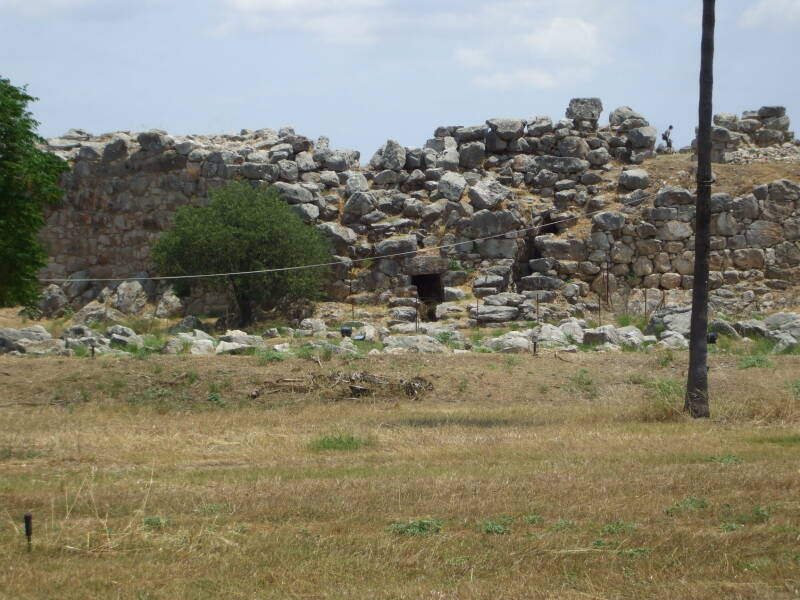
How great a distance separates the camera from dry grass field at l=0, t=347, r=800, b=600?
683 centimetres

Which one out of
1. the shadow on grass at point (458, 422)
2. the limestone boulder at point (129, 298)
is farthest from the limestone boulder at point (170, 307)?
the shadow on grass at point (458, 422)

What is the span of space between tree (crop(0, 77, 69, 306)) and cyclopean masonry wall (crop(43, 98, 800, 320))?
10.4 metres

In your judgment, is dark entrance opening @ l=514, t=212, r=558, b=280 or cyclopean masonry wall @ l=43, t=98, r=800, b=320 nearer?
cyclopean masonry wall @ l=43, t=98, r=800, b=320

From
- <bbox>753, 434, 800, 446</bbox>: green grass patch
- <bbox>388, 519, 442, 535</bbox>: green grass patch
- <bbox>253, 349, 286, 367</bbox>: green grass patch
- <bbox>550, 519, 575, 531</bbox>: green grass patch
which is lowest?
<bbox>253, 349, 286, 367</bbox>: green grass patch

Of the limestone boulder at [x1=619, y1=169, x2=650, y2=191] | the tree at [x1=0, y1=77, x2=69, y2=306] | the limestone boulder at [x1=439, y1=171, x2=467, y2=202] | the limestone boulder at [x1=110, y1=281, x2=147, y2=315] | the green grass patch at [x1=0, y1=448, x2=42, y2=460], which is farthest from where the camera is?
the limestone boulder at [x1=619, y1=169, x2=650, y2=191]

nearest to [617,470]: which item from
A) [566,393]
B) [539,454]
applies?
[539,454]

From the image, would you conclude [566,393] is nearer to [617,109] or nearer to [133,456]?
[133,456]

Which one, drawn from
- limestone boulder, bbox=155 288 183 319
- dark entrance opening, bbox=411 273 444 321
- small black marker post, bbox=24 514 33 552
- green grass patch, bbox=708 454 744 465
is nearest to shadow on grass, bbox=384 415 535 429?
green grass patch, bbox=708 454 744 465

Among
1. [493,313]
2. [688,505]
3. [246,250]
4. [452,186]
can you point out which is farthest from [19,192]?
[688,505]

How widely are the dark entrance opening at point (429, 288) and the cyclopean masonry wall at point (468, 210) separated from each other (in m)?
0.09

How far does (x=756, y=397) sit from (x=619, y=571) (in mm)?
8962

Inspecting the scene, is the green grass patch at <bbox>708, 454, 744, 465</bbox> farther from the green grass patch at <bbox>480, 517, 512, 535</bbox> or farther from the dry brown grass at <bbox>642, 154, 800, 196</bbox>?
the dry brown grass at <bbox>642, 154, 800, 196</bbox>

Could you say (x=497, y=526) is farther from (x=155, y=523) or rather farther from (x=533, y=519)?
(x=155, y=523)

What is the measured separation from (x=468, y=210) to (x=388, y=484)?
69.9ft
